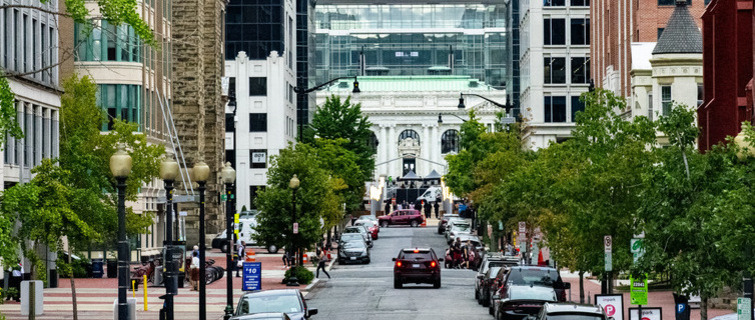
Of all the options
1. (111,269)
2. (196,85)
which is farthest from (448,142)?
(111,269)

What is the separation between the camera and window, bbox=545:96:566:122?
99.2m

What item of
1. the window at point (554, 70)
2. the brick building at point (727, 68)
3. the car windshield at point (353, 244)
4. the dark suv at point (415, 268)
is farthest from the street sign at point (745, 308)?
the window at point (554, 70)

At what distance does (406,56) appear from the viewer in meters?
196

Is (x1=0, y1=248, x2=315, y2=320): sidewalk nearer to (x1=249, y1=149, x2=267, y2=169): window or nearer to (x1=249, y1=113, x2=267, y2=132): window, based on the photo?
(x1=249, y1=149, x2=267, y2=169): window

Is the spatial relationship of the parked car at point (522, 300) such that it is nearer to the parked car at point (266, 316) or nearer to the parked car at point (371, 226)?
the parked car at point (266, 316)

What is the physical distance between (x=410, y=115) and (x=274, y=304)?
6419 inches

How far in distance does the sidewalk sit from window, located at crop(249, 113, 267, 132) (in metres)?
53.8

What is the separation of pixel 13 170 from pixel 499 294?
55.9 feet

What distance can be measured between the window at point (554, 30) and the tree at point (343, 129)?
1641cm

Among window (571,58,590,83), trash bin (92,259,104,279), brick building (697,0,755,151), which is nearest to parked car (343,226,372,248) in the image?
window (571,58,590,83)

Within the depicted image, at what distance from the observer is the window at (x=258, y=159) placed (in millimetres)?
114125

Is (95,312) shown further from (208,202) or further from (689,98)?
(208,202)

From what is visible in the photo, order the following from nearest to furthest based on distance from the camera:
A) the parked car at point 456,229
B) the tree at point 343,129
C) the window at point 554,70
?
the parked car at point 456,229
the window at point 554,70
the tree at point 343,129

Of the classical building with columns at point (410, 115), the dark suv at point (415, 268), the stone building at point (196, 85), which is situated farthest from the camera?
the classical building with columns at point (410, 115)
